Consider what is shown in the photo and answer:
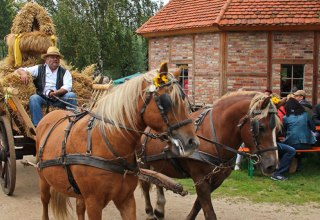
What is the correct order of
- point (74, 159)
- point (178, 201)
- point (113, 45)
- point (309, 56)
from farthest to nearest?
point (113, 45) < point (309, 56) < point (178, 201) < point (74, 159)

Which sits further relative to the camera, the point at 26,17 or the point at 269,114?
the point at 26,17

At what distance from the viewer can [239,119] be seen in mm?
4254

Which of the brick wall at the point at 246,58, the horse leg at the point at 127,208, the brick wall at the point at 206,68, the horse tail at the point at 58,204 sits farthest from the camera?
the brick wall at the point at 206,68

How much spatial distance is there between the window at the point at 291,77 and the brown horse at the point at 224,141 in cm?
665

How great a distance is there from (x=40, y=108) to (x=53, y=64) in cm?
64

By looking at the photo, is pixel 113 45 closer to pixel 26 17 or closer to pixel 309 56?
pixel 309 56

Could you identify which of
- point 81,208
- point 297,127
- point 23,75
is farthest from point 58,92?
point 297,127

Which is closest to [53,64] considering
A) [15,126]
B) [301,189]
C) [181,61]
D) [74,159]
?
[15,126]

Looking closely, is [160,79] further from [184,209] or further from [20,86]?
[20,86]

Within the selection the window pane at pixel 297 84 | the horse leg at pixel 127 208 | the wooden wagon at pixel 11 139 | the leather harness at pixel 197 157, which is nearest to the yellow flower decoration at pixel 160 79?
the horse leg at pixel 127 208

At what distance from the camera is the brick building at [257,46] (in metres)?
10.2

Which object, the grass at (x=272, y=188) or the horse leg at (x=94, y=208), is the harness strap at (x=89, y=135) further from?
the grass at (x=272, y=188)

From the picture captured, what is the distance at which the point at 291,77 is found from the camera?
10625 millimetres

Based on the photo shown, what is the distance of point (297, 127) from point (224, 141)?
3.91 m
